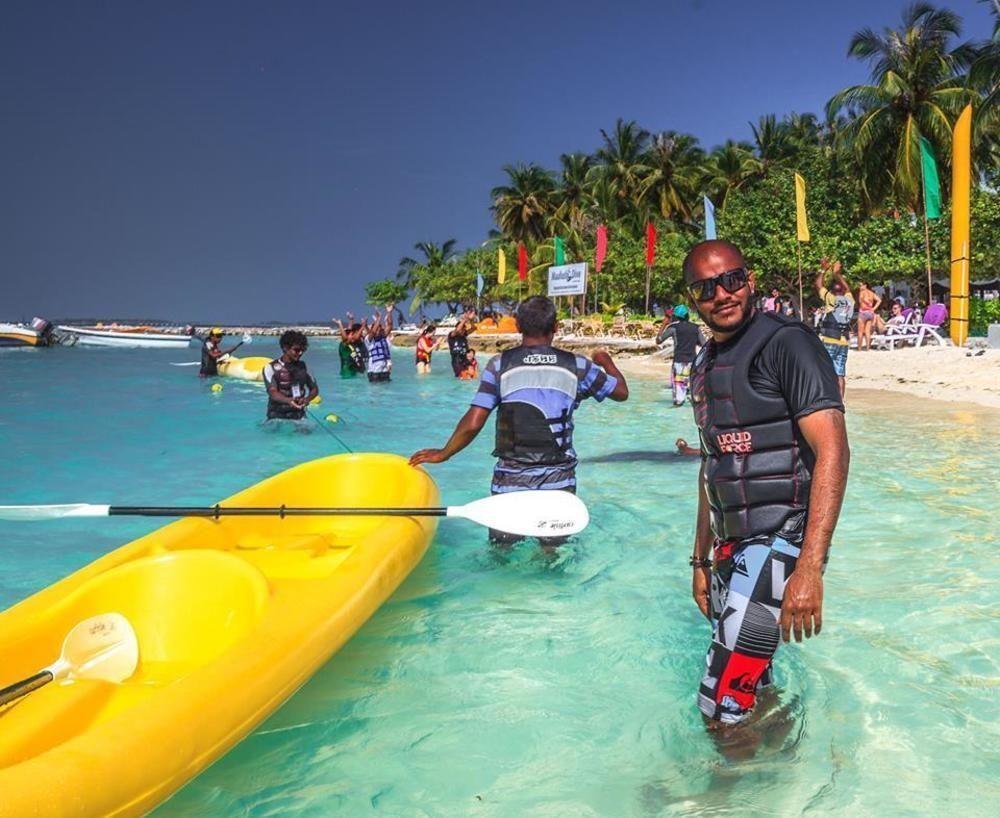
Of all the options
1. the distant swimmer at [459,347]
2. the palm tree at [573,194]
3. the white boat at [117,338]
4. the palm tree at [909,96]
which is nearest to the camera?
the distant swimmer at [459,347]

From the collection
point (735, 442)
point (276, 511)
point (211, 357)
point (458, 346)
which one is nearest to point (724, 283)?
point (735, 442)

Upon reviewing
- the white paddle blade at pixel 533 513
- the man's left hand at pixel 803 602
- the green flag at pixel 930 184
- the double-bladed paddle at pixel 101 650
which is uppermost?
the green flag at pixel 930 184

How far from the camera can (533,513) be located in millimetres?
4352

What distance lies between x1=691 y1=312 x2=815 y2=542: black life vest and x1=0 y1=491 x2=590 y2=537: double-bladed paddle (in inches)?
66.3

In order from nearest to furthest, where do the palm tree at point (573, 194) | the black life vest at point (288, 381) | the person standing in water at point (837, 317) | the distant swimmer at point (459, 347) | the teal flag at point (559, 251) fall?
the black life vest at point (288, 381)
the person standing in water at point (837, 317)
the distant swimmer at point (459, 347)
the teal flag at point (559, 251)
the palm tree at point (573, 194)

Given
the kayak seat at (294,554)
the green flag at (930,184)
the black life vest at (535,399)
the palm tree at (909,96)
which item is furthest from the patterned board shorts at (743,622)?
the palm tree at (909,96)

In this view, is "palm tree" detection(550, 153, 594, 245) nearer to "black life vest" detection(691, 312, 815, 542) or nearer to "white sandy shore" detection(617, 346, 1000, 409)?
"white sandy shore" detection(617, 346, 1000, 409)

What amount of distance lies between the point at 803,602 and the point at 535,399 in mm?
2414

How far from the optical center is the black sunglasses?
8.40 ft

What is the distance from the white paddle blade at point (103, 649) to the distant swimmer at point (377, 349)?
47.5 feet

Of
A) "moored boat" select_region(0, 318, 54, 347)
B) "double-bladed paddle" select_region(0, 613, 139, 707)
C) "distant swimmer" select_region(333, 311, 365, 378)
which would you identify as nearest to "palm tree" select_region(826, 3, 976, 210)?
"distant swimmer" select_region(333, 311, 365, 378)

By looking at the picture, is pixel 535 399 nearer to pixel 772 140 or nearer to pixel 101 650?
pixel 101 650

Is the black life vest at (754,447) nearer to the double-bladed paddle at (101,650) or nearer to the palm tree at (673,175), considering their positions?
Answer: the double-bladed paddle at (101,650)

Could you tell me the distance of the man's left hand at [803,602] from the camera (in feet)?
7.79
